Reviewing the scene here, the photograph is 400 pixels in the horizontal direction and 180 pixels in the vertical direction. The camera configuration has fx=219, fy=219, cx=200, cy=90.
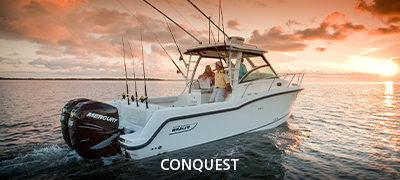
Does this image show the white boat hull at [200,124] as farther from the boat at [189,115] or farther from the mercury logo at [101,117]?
the mercury logo at [101,117]

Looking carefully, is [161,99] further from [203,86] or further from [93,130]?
[93,130]

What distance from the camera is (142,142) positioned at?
4.27 meters

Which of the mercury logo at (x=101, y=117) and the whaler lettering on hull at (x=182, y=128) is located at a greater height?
the mercury logo at (x=101, y=117)

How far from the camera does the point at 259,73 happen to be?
6.91 m

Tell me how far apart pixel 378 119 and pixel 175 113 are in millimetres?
10340

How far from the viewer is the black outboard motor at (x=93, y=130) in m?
4.10

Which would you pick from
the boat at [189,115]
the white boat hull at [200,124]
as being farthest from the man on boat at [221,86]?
the white boat hull at [200,124]

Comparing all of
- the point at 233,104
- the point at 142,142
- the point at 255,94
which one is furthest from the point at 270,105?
the point at 142,142

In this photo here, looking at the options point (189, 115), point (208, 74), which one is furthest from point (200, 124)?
point (208, 74)

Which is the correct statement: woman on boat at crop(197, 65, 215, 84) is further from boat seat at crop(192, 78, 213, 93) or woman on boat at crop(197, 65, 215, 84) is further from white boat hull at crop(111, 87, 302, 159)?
white boat hull at crop(111, 87, 302, 159)

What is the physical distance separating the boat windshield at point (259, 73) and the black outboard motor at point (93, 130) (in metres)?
3.79

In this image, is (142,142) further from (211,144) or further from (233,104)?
(233,104)

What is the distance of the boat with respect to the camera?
13.9 ft

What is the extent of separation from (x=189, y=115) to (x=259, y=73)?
3.17 metres
